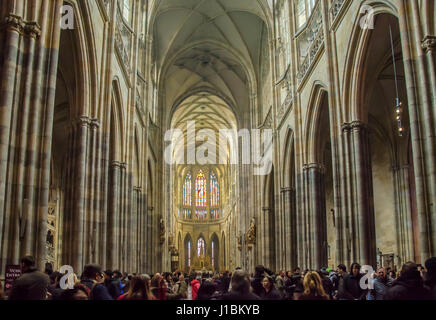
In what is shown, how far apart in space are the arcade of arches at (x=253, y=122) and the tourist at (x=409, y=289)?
6.00 meters

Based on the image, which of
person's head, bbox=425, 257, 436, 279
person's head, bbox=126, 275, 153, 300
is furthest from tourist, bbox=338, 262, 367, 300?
person's head, bbox=126, 275, 153, 300

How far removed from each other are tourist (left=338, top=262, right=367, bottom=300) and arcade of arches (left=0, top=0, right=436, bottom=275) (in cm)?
249

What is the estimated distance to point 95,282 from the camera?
6.31 m

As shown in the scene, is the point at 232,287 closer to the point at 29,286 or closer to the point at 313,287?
the point at 313,287

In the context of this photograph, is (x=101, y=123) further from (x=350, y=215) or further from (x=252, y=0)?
(x=252, y=0)

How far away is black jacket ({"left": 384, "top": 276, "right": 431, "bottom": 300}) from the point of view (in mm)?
4414

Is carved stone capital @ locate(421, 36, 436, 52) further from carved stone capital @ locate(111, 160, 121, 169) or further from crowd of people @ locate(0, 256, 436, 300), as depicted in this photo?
carved stone capital @ locate(111, 160, 121, 169)

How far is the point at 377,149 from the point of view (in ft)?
80.7

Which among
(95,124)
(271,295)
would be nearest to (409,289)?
(271,295)

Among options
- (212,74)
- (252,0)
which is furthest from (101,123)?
(212,74)

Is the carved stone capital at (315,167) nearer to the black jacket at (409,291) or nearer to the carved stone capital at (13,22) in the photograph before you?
the carved stone capital at (13,22)

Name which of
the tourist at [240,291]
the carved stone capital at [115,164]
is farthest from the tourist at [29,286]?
the carved stone capital at [115,164]

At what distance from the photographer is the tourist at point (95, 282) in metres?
5.55
